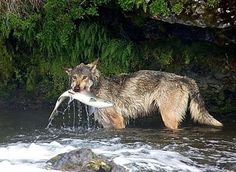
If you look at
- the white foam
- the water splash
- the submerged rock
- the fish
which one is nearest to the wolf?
the fish

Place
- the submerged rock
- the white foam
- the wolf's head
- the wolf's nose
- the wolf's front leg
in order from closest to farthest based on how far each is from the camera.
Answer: the submerged rock, the white foam, the wolf's nose, the wolf's head, the wolf's front leg

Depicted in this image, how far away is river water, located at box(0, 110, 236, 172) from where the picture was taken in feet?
30.8

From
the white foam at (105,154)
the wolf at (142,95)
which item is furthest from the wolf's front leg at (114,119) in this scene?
the white foam at (105,154)

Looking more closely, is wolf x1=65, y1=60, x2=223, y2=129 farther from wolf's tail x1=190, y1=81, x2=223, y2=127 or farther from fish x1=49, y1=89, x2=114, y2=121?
fish x1=49, y1=89, x2=114, y2=121

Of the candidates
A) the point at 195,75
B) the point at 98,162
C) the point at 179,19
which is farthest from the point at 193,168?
the point at 195,75

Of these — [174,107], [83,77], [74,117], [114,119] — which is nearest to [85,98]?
[83,77]

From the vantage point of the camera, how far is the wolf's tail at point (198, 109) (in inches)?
479

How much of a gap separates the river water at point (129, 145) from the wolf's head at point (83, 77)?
92cm

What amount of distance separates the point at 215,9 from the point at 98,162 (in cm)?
444

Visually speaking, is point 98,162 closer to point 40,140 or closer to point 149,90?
point 40,140

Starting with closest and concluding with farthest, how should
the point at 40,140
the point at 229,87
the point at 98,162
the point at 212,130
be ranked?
the point at 98,162
the point at 40,140
the point at 212,130
the point at 229,87

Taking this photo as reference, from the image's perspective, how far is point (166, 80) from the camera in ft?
40.4

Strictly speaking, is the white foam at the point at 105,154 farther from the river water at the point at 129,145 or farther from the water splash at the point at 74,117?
the water splash at the point at 74,117

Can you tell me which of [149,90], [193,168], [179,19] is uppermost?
[179,19]
